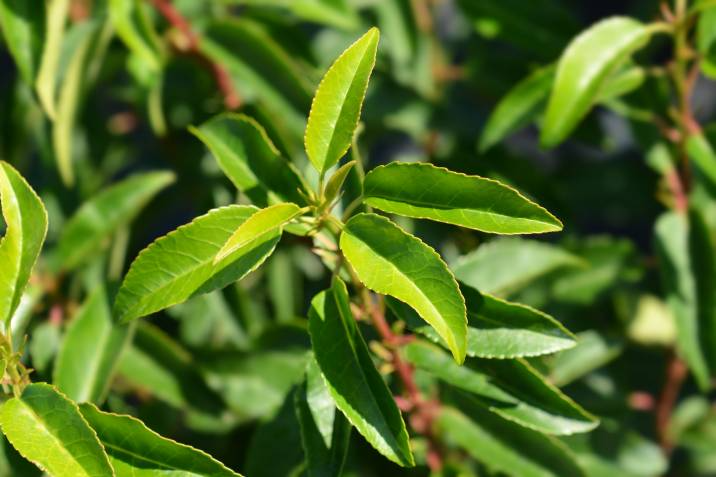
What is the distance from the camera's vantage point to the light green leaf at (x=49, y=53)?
3.81 feet

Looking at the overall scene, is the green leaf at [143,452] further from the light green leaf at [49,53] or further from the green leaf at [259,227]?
the light green leaf at [49,53]

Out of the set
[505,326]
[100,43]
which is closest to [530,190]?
[505,326]

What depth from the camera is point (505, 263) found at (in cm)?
119

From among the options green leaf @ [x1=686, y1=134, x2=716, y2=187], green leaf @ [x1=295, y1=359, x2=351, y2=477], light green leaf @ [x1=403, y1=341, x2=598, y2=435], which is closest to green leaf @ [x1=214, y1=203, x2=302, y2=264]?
green leaf @ [x1=295, y1=359, x2=351, y2=477]

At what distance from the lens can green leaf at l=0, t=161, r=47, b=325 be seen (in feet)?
2.70

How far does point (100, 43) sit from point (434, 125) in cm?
57

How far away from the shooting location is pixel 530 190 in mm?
1458

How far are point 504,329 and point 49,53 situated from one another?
720 mm

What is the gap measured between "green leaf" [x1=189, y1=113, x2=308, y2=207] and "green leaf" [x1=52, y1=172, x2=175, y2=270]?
317 mm

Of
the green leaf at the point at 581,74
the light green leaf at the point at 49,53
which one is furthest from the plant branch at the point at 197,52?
the green leaf at the point at 581,74

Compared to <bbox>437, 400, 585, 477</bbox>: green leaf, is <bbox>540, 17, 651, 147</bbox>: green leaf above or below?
above

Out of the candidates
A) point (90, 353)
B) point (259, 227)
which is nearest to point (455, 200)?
point (259, 227)

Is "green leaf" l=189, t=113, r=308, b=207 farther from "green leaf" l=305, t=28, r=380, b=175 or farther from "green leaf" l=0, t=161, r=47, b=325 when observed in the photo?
"green leaf" l=0, t=161, r=47, b=325

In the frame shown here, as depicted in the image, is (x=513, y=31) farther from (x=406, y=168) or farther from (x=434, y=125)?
(x=406, y=168)
